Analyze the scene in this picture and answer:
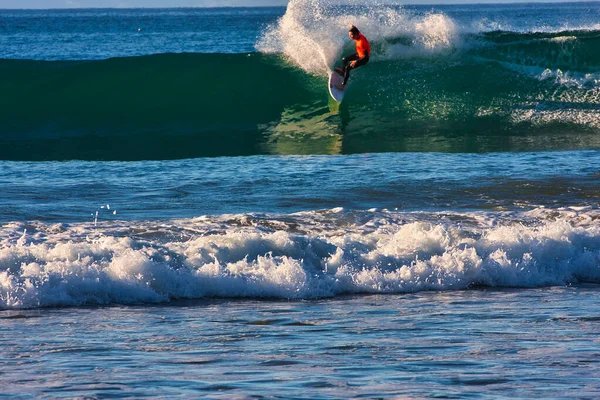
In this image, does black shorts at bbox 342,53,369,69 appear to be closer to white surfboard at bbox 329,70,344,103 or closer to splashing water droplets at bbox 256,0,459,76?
white surfboard at bbox 329,70,344,103

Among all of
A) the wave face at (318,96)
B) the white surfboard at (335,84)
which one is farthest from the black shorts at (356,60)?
the wave face at (318,96)

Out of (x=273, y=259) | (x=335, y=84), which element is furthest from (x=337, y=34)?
Answer: (x=273, y=259)

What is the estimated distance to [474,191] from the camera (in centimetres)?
1075

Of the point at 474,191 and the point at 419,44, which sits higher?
the point at 419,44

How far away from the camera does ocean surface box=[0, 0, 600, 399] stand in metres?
4.65

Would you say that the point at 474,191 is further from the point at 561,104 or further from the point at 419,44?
the point at 419,44

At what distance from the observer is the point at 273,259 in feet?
24.0

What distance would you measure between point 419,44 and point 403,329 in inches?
599

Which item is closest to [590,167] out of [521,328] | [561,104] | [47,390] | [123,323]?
[561,104]

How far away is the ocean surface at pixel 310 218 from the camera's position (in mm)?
4652

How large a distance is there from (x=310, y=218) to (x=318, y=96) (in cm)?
971

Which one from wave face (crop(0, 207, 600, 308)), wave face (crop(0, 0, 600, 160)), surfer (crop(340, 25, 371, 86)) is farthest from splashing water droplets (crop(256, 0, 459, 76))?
wave face (crop(0, 207, 600, 308))

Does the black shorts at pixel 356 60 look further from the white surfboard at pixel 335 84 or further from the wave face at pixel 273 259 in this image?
the wave face at pixel 273 259

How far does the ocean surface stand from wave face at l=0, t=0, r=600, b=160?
0.19 ft
